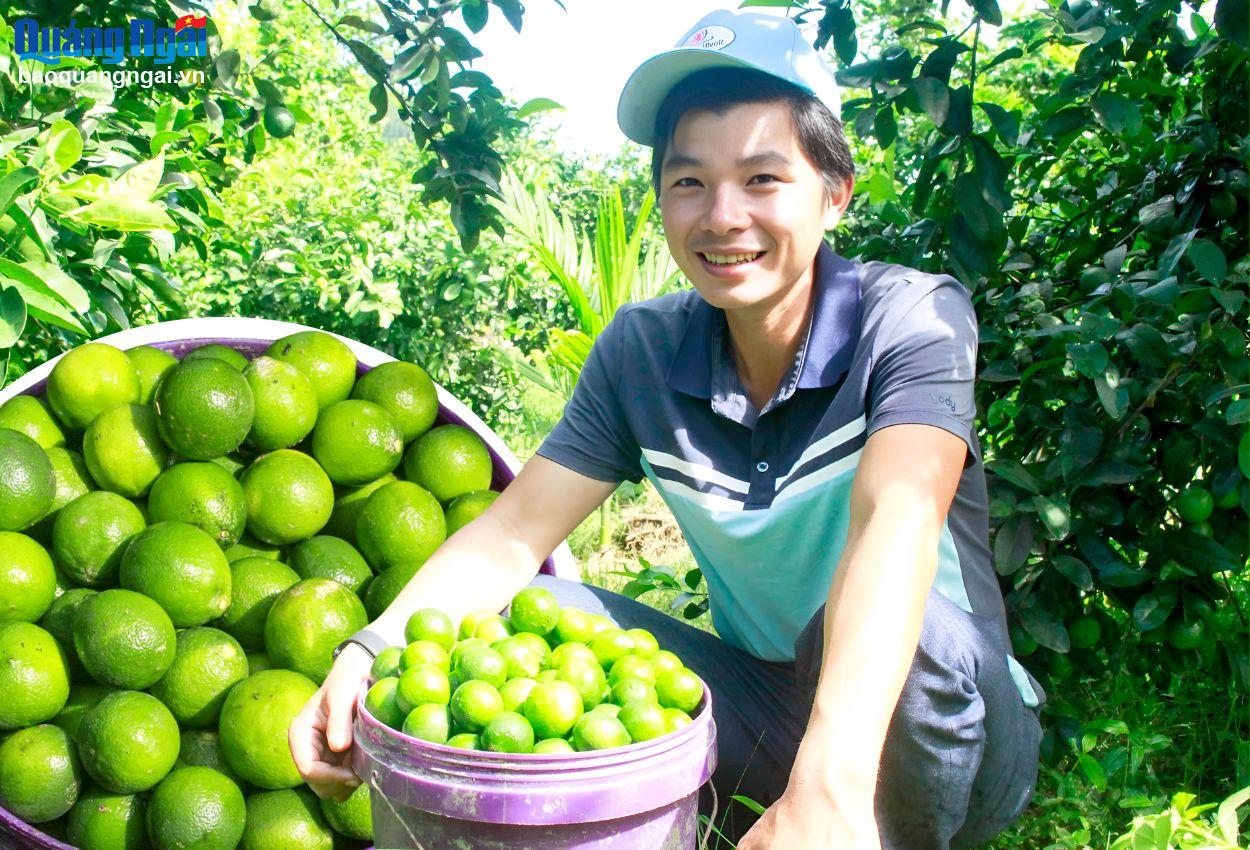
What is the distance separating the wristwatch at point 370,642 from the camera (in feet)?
5.92

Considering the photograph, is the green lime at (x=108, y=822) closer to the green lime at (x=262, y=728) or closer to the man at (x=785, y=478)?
the green lime at (x=262, y=728)

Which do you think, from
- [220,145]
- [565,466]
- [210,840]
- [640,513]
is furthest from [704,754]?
[640,513]

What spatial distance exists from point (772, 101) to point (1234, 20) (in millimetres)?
764

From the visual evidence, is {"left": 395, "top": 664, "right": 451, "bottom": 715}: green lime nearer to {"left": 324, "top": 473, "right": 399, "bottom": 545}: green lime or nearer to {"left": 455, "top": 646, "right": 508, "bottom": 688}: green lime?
{"left": 455, "top": 646, "right": 508, "bottom": 688}: green lime

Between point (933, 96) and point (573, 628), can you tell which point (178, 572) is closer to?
point (573, 628)

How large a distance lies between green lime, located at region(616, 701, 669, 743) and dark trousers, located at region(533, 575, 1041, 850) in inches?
14.9

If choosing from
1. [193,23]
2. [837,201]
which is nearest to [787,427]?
[837,201]

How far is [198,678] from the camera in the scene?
216 cm

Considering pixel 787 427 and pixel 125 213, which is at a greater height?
pixel 125 213

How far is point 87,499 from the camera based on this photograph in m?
2.29

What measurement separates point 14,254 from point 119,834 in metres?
1.10

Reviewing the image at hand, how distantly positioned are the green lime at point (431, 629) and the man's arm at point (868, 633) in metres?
0.56

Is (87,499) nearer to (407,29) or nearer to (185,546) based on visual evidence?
(185,546)

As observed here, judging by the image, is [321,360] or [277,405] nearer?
[277,405]
